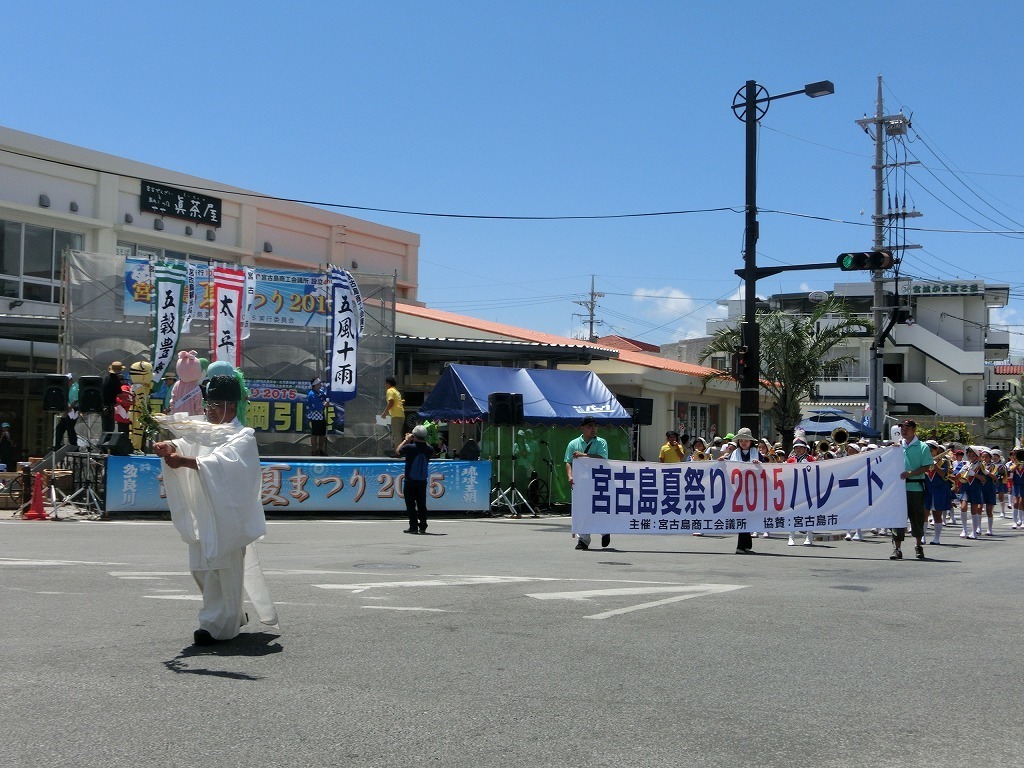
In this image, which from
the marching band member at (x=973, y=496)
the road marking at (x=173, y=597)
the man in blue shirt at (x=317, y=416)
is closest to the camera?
the road marking at (x=173, y=597)

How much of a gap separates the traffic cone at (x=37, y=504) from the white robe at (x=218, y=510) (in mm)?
13932

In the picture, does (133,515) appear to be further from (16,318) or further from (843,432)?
(843,432)

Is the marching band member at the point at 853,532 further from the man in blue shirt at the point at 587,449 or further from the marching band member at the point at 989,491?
the man in blue shirt at the point at 587,449

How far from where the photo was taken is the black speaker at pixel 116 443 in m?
20.3

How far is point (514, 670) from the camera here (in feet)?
21.2

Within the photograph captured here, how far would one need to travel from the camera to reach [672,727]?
5.27 meters

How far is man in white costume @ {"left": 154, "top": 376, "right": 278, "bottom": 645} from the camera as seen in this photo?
679cm

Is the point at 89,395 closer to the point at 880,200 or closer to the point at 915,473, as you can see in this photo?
the point at 915,473

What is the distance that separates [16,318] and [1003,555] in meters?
23.2

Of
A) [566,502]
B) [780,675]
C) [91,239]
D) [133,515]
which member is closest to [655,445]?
[566,502]

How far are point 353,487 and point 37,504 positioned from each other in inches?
235

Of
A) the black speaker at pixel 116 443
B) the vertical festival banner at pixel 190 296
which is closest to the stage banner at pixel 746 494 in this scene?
the black speaker at pixel 116 443

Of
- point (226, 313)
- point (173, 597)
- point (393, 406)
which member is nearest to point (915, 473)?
point (173, 597)

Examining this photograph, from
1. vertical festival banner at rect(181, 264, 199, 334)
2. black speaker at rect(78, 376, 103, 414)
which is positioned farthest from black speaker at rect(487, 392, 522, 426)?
vertical festival banner at rect(181, 264, 199, 334)
